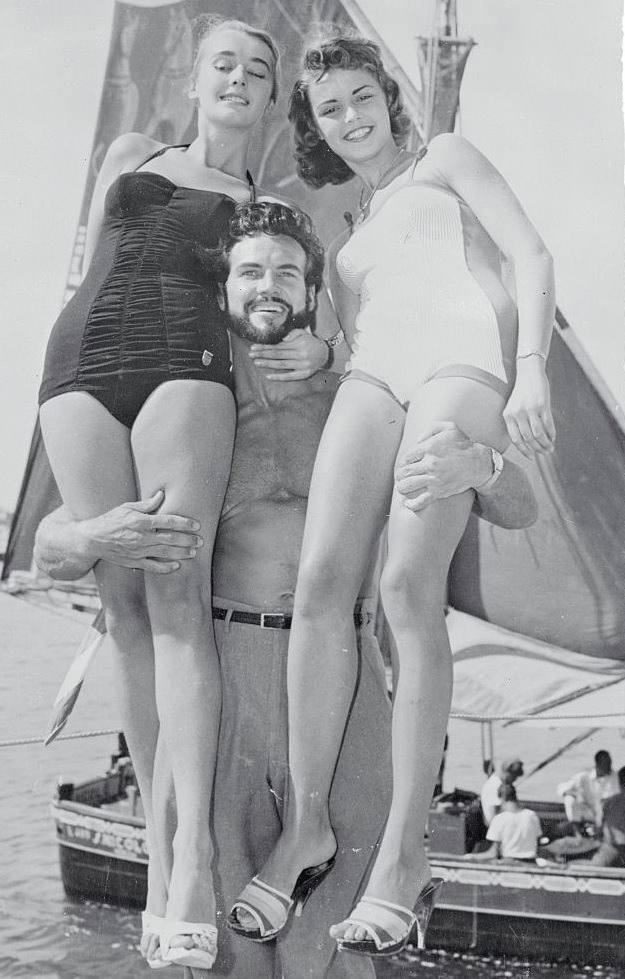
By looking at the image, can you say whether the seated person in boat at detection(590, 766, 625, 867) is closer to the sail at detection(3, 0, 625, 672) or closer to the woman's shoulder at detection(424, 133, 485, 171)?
the sail at detection(3, 0, 625, 672)

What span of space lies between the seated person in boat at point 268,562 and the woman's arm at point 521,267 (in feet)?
0.47

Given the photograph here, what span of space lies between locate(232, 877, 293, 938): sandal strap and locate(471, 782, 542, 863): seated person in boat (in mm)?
684

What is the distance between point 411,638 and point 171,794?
0.82 m

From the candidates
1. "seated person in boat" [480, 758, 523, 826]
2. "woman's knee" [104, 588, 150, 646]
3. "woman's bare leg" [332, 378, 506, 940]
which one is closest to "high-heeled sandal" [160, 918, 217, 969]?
"woman's bare leg" [332, 378, 506, 940]

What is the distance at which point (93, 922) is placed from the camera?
9.86ft

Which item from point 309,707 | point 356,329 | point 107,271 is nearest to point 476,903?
point 309,707

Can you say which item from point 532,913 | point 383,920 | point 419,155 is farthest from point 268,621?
point 419,155

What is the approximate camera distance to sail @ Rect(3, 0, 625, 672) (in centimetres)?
305

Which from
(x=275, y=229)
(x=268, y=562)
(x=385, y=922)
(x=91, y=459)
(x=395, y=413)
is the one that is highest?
(x=275, y=229)

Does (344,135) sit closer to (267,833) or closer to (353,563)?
(353,563)

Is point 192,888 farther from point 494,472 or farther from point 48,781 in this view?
point 494,472

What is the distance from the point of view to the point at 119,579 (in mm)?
3027

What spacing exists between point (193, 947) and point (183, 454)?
4.55 ft

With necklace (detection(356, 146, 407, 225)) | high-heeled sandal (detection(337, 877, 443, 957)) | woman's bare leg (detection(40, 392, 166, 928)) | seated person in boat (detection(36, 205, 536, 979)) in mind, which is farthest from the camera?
necklace (detection(356, 146, 407, 225))
